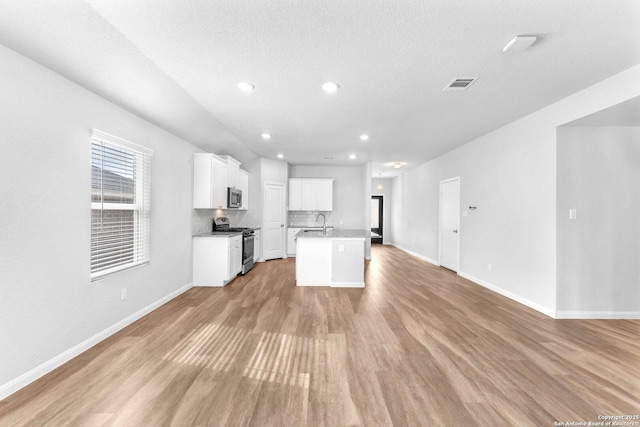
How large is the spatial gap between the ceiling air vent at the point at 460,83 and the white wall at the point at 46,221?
366 cm

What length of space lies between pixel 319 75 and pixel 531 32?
1.70 m

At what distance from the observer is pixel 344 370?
2227 millimetres

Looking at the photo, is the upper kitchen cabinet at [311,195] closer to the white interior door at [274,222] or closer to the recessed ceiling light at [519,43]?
the white interior door at [274,222]

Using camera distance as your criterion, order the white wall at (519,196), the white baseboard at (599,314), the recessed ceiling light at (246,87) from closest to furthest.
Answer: the recessed ceiling light at (246,87)
the white wall at (519,196)
the white baseboard at (599,314)

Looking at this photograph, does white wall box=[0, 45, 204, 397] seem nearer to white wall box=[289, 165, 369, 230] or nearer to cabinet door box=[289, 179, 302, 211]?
cabinet door box=[289, 179, 302, 211]

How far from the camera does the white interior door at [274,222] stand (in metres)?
7.04

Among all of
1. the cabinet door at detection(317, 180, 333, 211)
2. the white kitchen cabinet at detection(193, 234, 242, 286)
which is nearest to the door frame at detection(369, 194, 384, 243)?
the cabinet door at detection(317, 180, 333, 211)

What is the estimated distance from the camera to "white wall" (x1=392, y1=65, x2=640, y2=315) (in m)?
3.14

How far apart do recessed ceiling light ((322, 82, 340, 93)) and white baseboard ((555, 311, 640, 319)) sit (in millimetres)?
3852

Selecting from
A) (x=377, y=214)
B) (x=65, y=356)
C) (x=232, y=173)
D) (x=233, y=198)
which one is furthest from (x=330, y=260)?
(x=377, y=214)

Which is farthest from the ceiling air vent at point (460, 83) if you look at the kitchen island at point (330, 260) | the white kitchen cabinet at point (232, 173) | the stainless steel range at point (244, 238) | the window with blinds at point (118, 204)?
the stainless steel range at point (244, 238)

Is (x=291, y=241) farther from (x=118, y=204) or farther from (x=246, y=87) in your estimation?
(x=246, y=87)

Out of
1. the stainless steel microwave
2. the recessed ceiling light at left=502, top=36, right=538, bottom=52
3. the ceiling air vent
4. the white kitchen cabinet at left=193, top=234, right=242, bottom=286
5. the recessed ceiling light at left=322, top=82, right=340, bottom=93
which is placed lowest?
the white kitchen cabinet at left=193, top=234, right=242, bottom=286

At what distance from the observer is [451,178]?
5.96 meters
